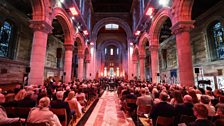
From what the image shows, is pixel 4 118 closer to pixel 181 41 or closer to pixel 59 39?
pixel 181 41

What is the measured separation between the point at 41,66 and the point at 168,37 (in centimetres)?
1630

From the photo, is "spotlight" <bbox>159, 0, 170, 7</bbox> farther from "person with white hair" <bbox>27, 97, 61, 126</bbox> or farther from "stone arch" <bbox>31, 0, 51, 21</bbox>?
"person with white hair" <bbox>27, 97, 61, 126</bbox>

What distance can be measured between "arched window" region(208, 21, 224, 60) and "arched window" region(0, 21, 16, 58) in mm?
15611

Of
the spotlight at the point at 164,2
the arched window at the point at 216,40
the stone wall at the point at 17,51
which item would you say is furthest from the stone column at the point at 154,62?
the stone wall at the point at 17,51

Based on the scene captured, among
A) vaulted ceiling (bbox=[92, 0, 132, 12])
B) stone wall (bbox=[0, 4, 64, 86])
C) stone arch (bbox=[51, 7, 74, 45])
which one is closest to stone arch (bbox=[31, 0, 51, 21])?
stone arch (bbox=[51, 7, 74, 45])

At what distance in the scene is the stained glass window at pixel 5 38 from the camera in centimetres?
919

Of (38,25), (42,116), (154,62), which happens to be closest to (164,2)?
(154,62)

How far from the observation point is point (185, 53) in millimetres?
6504

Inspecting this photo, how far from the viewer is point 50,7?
293 inches

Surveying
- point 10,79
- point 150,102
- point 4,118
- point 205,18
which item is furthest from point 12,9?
point 205,18

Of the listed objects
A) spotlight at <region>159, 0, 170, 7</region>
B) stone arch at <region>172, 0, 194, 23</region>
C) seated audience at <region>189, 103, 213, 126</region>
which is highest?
spotlight at <region>159, 0, 170, 7</region>

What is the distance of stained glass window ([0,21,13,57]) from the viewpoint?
9188 millimetres

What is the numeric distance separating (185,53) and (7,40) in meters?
12.3

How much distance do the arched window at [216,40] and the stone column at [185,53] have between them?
4802 mm
